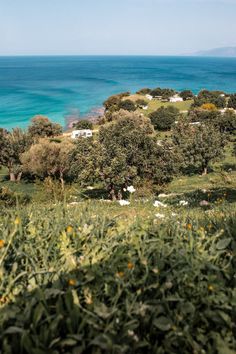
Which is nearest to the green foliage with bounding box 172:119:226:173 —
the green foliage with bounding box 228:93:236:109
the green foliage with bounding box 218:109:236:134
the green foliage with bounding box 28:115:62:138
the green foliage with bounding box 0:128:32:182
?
the green foliage with bounding box 0:128:32:182

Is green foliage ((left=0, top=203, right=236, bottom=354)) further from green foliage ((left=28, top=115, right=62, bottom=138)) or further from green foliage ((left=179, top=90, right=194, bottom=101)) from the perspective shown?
green foliage ((left=179, top=90, right=194, bottom=101))

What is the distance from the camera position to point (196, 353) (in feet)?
9.32

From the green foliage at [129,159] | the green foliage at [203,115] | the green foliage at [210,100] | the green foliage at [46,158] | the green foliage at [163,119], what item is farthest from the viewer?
the green foliage at [210,100]

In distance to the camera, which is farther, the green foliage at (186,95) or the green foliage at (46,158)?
the green foliage at (186,95)

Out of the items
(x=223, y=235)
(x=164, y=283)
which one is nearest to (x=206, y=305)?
(x=164, y=283)

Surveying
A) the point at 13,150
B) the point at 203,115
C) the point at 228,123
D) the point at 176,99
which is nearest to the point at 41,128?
the point at 13,150

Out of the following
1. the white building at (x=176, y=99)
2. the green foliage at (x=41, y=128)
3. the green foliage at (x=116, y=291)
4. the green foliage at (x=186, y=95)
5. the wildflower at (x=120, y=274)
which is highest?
the wildflower at (x=120, y=274)

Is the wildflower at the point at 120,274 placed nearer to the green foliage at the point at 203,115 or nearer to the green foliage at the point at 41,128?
the green foliage at the point at 41,128

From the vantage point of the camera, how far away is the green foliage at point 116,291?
2818 millimetres

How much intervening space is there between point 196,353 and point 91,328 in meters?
0.81

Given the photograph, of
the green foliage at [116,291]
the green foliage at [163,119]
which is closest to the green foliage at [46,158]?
the green foliage at [163,119]

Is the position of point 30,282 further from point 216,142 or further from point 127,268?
point 216,142

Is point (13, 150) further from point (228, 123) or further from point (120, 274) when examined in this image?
point (120, 274)

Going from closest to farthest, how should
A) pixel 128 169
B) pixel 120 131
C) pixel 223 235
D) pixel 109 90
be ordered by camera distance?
1. pixel 223 235
2. pixel 128 169
3. pixel 120 131
4. pixel 109 90
